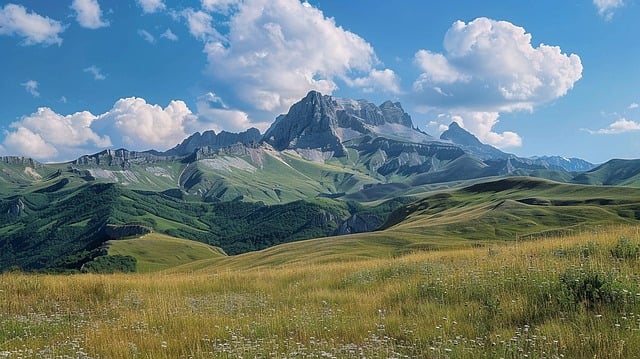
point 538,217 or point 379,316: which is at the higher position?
point 379,316

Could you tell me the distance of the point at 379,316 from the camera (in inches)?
433

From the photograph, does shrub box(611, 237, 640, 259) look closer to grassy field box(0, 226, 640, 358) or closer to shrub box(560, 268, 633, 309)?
grassy field box(0, 226, 640, 358)

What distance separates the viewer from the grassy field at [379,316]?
8.12 metres

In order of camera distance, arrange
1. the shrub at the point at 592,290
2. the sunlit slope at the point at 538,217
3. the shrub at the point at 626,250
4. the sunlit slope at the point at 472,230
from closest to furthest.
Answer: the shrub at the point at 592,290 < the shrub at the point at 626,250 < the sunlit slope at the point at 472,230 < the sunlit slope at the point at 538,217

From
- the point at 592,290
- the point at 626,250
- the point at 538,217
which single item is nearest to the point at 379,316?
the point at 592,290

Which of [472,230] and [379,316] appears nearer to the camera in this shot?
[379,316]

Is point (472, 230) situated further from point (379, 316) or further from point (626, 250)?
point (379, 316)

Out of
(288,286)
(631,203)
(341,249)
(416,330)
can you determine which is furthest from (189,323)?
(631,203)

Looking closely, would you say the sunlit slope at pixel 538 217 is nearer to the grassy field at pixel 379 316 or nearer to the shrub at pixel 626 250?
the shrub at pixel 626 250

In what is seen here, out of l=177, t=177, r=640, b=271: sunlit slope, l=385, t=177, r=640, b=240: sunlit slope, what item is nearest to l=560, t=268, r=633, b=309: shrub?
l=177, t=177, r=640, b=271: sunlit slope

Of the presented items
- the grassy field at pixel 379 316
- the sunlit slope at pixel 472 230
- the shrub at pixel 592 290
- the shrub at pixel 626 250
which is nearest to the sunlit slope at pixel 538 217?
the sunlit slope at pixel 472 230

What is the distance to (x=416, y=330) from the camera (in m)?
9.36

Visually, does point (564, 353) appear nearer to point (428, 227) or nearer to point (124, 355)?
point (124, 355)

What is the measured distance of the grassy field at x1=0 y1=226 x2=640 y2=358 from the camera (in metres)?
8.12
